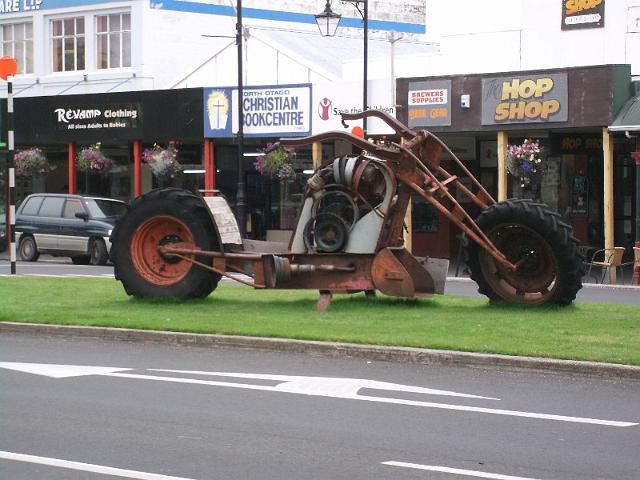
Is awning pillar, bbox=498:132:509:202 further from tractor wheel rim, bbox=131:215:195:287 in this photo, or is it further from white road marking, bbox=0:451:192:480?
white road marking, bbox=0:451:192:480

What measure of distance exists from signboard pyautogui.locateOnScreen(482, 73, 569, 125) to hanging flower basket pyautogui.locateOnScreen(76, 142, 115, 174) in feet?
43.0

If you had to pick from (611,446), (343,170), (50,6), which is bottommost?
(611,446)

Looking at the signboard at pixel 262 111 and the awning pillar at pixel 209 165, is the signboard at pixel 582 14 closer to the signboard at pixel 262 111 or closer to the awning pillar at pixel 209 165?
the signboard at pixel 262 111

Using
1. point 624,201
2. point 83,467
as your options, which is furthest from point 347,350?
point 624,201

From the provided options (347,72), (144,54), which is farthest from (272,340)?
(144,54)

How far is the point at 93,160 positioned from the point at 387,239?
22885 mm

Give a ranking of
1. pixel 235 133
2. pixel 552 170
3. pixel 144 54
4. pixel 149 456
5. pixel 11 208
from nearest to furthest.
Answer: pixel 149 456 → pixel 11 208 → pixel 552 170 → pixel 235 133 → pixel 144 54

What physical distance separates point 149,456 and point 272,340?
5527 millimetres

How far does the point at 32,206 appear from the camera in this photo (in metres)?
35.1

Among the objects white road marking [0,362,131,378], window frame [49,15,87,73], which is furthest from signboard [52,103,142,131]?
white road marking [0,362,131,378]

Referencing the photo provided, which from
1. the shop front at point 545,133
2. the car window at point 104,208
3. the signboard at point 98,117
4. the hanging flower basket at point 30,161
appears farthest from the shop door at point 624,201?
the hanging flower basket at point 30,161

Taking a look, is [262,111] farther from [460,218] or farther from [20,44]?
[460,218]

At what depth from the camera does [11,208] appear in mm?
24297

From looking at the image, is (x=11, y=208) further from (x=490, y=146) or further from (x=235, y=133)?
(x=490, y=146)
